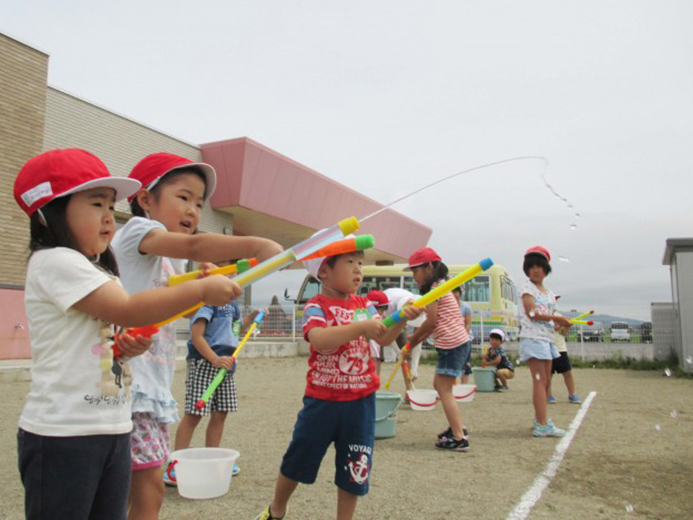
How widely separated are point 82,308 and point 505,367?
9279mm

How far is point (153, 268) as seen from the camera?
7.11 ft

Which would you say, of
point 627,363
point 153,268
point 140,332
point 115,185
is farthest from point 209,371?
point 627,363

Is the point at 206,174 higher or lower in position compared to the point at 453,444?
higher

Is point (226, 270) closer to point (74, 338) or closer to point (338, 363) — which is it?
point (74, 338)

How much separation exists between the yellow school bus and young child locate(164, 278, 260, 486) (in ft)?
43.0

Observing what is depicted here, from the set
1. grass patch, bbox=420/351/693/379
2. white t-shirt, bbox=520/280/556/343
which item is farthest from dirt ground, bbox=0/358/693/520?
grass patch, bbox=420/351/693/379

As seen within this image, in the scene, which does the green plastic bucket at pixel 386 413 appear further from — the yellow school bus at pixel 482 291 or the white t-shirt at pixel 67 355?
the yellow school bus at pixel 482 291

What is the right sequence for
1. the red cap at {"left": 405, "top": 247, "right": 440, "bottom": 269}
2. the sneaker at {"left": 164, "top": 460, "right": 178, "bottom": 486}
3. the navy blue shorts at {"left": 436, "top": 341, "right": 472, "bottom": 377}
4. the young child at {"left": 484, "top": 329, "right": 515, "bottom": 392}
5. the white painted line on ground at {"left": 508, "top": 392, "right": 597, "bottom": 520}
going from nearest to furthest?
the white painted line on ground at {"left": 508, "top": 392, "right": 597, "bottom": 520} < the sneaker at {"left": 164, "top": 460, "right": 178, "bottom": 486} < the red cap at {"left": 405, "top": 247, "right": 440, "bottom": 269} < the navy blue shorts at {"left": 436, "top": 341, "right": 472, "bottom": 377} < the young child at {"left": 484, "top": 329, "right": 515, "bottom": 392}

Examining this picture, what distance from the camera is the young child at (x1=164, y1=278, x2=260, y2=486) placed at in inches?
154

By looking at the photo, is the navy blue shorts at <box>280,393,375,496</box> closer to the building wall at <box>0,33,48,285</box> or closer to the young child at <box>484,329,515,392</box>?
Result: the young child at <box>484,329,515,392</box>

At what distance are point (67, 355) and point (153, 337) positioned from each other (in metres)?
0.65

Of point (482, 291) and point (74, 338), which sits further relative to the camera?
point (482, 291)

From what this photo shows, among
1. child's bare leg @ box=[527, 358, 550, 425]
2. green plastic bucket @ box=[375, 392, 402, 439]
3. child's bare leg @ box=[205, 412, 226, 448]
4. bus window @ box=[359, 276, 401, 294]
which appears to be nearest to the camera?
child's bare leg @ box=[205, 412, 226, 448]

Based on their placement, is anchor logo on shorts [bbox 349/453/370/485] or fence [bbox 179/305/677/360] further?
fence [bbox 179/305/677/360]
